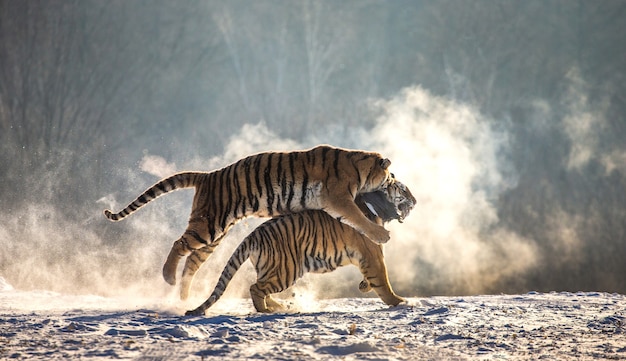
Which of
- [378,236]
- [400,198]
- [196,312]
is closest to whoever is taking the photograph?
[196,312]

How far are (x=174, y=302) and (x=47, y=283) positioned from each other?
18.7 ft

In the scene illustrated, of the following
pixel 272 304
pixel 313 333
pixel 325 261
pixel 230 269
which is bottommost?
pixel 313 333

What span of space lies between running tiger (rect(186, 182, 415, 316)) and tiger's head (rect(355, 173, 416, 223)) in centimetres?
52

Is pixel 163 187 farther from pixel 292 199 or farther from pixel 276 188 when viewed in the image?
pixel 292 199

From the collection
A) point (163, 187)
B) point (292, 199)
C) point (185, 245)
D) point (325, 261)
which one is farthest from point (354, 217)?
point (163, 187)

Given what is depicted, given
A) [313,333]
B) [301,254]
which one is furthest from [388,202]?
[313,333]

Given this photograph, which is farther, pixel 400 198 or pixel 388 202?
pixel 400 198

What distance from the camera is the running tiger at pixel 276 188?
816cm

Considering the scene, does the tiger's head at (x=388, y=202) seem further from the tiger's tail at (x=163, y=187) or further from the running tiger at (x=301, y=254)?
the tiger's tail at (x=163, y=187)

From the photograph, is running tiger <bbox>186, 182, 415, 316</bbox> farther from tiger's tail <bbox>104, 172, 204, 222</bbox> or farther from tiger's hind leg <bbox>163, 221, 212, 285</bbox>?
tiger's tail <bbox>104, 172, 204, 222</bbox>

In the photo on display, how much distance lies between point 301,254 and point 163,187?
2.04m

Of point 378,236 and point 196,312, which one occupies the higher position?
point 378,236

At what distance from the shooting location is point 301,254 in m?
7.97

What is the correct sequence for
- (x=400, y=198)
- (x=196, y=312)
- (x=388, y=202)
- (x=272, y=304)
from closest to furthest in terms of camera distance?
(x=196, y=312)
(x=272, y=304)
(x=388, y=202)
(x=400, y=198)
